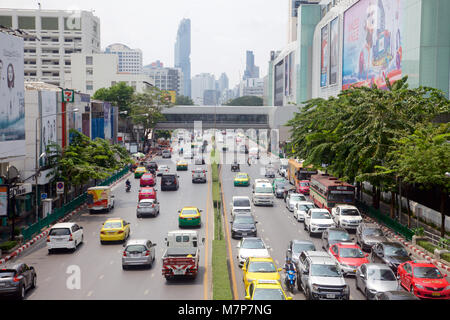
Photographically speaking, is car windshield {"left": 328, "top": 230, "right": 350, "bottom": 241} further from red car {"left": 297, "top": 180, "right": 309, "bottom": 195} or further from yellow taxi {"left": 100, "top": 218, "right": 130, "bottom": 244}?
red car {"left": 297, "top": 180, "right": 309, "bottom": 195}

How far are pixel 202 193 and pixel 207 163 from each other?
3066cm

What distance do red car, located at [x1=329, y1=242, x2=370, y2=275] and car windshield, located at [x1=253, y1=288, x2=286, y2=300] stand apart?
7.20 meters

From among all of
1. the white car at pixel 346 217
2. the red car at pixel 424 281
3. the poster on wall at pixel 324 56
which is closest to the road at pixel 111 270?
the red car at pixel 424 281

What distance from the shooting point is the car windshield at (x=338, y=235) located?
27.8 meters

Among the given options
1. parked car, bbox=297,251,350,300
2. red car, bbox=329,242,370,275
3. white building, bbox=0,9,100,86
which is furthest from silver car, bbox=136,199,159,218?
white building, bbox=0,9,100,86

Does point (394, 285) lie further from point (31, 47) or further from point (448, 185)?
point (31, 47)

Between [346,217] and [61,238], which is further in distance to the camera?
[346,217]

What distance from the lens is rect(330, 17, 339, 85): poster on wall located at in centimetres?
8656

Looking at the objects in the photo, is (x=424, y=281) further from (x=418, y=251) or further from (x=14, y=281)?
(x=14, y=281)

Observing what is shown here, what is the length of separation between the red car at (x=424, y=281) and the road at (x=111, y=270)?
7.72 metres

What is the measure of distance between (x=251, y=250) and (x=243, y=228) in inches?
268

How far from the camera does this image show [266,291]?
1664 cm

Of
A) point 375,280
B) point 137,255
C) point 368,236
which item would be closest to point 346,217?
point 368,236

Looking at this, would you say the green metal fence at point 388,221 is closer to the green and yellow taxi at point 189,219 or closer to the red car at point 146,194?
the green and yellow taxi at point 189,219
